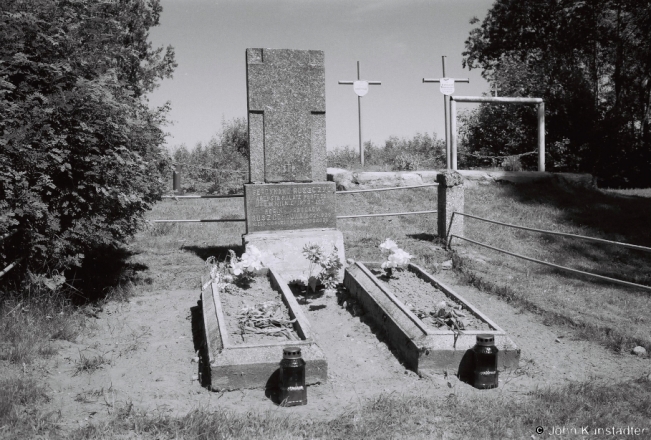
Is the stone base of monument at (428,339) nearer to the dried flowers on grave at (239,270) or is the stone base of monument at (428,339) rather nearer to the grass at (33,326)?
the dried flowers on grave at (239,270)

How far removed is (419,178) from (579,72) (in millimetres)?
10937

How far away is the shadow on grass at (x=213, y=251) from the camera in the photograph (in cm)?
842

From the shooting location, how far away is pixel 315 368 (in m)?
4.52

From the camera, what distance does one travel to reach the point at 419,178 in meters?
12.8

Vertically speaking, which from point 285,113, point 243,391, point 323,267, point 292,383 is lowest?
point 243,391

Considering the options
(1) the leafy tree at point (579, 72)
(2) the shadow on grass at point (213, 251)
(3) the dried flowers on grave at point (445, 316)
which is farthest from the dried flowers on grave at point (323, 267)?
(1) the leafy tree at point (579, 72)

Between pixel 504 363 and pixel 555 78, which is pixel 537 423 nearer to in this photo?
pixel 504 363

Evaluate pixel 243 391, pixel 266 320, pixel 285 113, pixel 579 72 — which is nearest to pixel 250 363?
pixel 243 391

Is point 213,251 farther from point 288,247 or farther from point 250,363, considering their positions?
point 250,363

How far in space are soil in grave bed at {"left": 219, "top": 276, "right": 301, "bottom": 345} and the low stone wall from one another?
19.9ft

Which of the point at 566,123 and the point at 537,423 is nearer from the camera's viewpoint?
the point at 537,423

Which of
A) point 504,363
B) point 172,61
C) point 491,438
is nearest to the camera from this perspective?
point 491,438

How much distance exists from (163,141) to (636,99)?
2546cm

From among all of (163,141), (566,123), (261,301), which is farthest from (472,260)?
(566,123)
